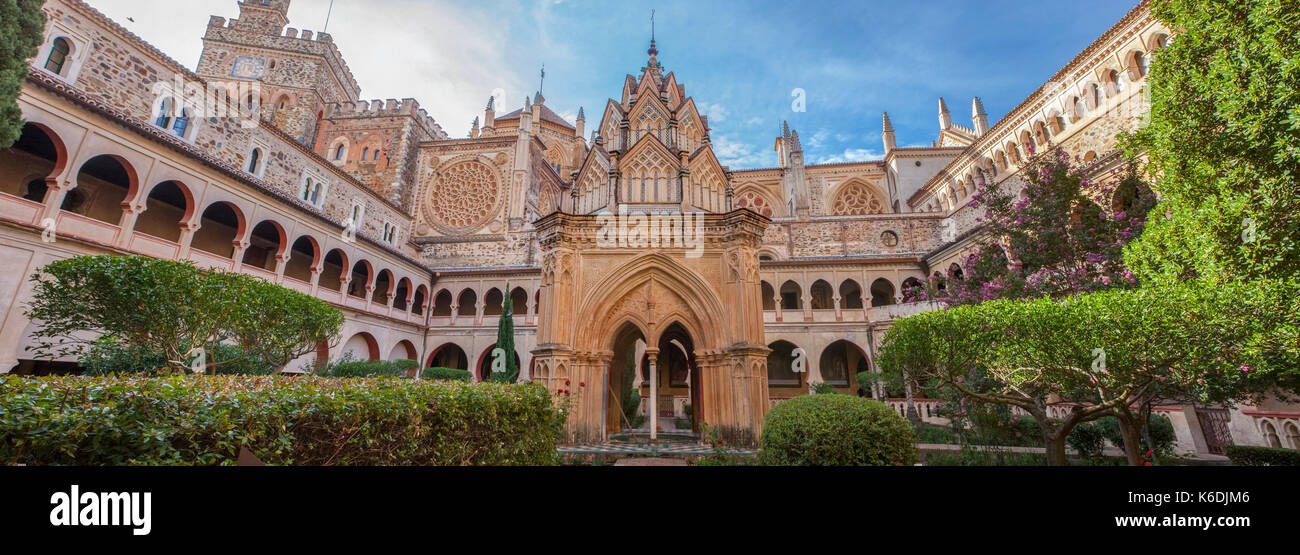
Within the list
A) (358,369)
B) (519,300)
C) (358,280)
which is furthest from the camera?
(519,300)

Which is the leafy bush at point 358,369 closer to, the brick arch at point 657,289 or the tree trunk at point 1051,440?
the brick arch at point 657,289

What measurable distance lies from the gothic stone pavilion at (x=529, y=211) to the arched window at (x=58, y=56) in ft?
0.23

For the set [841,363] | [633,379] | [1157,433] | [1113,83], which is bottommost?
[1157,433]

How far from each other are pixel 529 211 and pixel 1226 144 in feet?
88.9

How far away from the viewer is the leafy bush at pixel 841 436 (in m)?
4.98

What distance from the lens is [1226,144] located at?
554 centimetres

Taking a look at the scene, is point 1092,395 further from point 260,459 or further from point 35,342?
point 35,342

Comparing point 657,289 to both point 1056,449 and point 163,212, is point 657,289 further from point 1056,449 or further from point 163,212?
point 163,212

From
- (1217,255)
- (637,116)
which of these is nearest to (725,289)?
(637,116)

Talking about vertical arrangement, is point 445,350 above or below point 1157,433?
above

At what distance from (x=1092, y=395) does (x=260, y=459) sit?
1374 cm

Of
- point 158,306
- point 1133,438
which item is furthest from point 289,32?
point 1133,438

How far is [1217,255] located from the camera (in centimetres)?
529

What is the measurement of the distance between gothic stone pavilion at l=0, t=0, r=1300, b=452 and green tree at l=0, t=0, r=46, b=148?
3.47m
